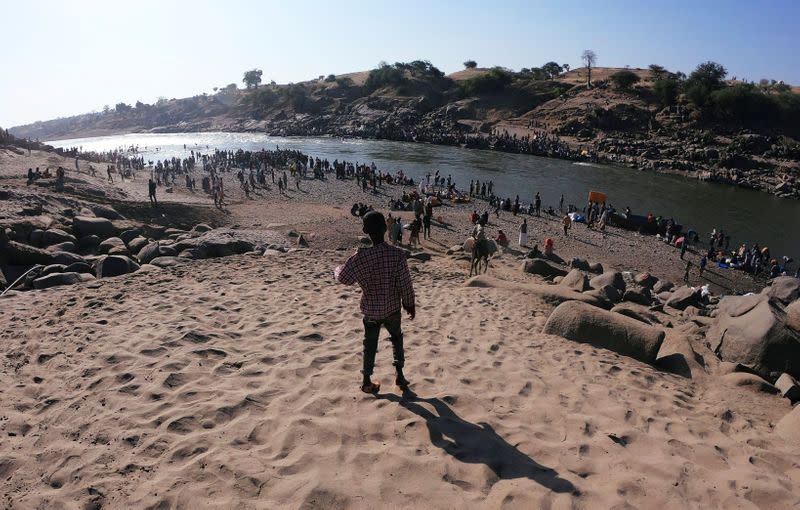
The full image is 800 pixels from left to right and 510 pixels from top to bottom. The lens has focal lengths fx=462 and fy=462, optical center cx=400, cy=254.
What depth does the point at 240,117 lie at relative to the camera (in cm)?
10969

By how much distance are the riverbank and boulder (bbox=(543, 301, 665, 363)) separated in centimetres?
16

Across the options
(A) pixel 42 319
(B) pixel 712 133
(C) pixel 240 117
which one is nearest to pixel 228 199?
(A) pixel 42 319

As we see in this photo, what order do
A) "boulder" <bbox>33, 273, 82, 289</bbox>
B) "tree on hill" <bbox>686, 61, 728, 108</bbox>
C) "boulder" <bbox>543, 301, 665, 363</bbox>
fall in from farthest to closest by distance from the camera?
"tree on hill" <bbox>686, 61, 728, 108</bbox> → "boulder" <bbox>33, 273, 82, 289</bbox> → "boulder" <bbox>543, 301, 665, 363</bbox>

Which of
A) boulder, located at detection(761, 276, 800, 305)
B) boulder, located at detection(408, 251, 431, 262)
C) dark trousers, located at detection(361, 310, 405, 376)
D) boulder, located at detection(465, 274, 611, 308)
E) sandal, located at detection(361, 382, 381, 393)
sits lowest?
boulder, located at detection(761, 276, 800, 305)

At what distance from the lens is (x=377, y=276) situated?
4.30 metres

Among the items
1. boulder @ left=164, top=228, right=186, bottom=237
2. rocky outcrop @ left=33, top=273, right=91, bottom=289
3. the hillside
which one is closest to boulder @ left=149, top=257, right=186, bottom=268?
rocky outcrop @ left=33, top=273, right=91, bottom=289

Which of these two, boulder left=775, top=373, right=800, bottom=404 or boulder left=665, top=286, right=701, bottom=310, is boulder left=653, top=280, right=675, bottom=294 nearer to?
boulder left=665, top=286, right=701, bottom=310

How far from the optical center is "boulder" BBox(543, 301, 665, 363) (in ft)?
21.6

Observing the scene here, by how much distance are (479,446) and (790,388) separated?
4.92 meters

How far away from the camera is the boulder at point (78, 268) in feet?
32.1

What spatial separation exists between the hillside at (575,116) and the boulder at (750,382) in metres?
47.4

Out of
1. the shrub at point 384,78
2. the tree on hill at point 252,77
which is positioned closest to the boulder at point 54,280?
the shrub at point 384,78

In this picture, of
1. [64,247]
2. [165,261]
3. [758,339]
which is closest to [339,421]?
[758,339]

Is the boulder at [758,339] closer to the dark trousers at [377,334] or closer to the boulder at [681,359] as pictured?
the boulder at [681,359]
